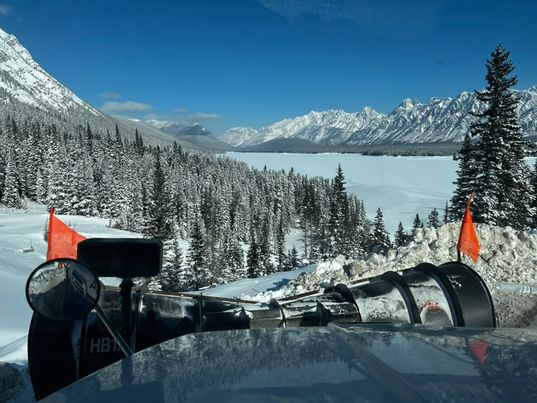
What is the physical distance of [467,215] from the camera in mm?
9391

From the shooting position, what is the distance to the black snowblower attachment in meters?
2.88

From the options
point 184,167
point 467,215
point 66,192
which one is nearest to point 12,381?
A: point 467,215

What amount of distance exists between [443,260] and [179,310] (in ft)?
39.3

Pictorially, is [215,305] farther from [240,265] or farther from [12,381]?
[240,265]

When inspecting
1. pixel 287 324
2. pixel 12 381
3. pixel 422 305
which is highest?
pixel 422 305

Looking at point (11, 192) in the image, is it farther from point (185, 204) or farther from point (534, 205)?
point (534, 205)

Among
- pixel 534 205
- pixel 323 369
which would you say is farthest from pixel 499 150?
pixel 323 369

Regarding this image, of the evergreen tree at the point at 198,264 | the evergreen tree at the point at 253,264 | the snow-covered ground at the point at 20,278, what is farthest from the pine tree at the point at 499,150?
the evergreen tree at the point at 253,264

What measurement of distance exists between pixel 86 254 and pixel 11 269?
29814 mm

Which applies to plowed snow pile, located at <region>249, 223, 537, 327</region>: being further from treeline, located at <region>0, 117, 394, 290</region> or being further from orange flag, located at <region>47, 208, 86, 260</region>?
treeline, located at <region>0, 117, 394, 290</region>

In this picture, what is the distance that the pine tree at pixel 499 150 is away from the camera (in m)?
25.0

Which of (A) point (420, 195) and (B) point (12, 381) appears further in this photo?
(A) point (420, 195)

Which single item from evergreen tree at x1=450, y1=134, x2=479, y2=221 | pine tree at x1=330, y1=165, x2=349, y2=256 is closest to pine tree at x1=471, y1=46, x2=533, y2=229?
evergreen tree at x1=450, y1=134, x2=479, y2=221

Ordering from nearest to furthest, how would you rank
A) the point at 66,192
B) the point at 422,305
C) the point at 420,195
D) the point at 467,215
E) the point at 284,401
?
the point at 284,401
the point at 422,305
the point at 467,215
the point at 66,192
the point at 420,195
